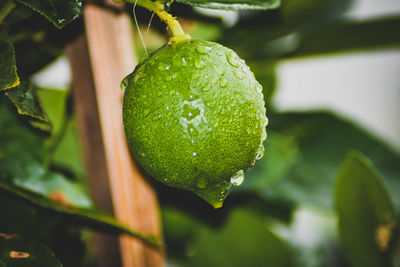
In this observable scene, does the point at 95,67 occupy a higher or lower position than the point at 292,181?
higher

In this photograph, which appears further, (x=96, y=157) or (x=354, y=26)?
(x=354, y=26)

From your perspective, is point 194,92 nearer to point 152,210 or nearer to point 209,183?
point 209,183

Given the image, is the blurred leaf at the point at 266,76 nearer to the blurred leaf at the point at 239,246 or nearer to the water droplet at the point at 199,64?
the blurred leaf at the point at 239,246

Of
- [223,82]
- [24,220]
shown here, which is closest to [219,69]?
[223,82]

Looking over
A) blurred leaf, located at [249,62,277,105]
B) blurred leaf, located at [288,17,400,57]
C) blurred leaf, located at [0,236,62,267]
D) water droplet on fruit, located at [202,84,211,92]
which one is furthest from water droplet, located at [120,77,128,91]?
blurred leaf, located at [288,17,400,57]

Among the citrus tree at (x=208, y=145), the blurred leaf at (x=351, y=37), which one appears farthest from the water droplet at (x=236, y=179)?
the blurred leaf at (x=351, y=37)

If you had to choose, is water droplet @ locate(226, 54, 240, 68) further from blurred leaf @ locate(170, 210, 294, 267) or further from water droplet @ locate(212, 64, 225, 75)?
blurred leaf @ locate(170, 210, 294, 267)

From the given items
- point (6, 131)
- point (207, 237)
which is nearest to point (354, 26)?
point (207, 237)
